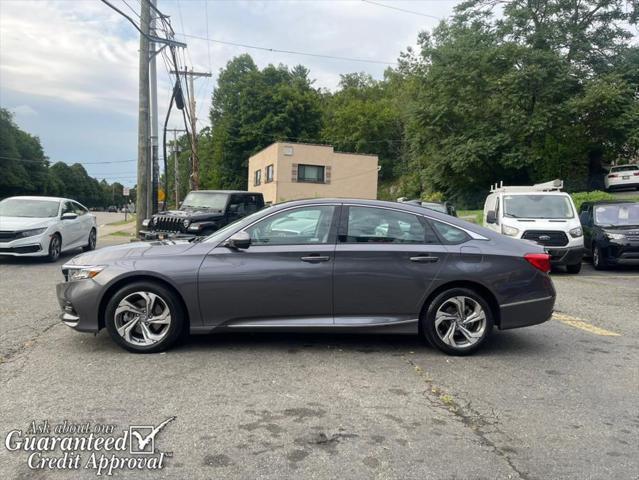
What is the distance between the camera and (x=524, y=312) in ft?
17.7

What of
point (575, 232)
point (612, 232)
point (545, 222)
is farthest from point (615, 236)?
point (545, 222)

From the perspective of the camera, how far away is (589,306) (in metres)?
8.42

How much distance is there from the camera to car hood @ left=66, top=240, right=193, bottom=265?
5195 mm

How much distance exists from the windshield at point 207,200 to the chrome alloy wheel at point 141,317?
8638 mm

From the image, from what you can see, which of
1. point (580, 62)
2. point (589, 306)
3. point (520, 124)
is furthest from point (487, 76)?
point (589, 306)

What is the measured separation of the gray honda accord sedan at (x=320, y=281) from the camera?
5105 millimetres

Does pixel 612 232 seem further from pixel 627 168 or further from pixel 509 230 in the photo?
pixel 627 168

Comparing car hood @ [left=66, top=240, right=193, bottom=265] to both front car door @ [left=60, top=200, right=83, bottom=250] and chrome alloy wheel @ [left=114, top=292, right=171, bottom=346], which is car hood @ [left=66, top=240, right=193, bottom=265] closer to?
chrome alloy wheel @ [left=114, top=292, right=171, bottom=346]

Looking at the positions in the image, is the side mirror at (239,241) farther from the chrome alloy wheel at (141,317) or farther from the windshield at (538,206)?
the windshield at (538,206)

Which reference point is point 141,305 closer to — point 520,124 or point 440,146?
point 520,124

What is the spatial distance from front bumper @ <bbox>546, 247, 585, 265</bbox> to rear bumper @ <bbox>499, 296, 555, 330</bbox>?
276 inches

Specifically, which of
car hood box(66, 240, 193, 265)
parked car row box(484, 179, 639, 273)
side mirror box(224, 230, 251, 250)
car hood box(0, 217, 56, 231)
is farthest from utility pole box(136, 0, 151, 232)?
side mirror box(224, 230, 251, 250)

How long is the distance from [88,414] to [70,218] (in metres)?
10.6

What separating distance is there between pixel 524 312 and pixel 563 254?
7.39 meters
